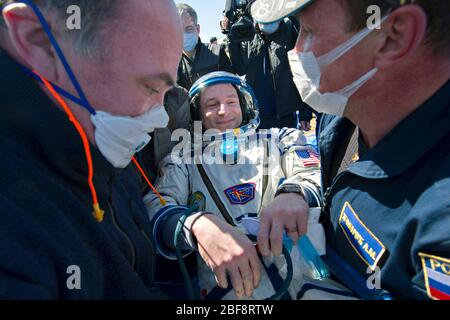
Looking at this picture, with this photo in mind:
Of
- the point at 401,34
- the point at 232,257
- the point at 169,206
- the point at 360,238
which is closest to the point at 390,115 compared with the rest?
the point at 401,34

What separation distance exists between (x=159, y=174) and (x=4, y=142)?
1.24 metres

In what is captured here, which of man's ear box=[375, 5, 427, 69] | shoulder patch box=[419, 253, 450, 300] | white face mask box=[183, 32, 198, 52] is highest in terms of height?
white face mask box=[183, 32, 198, 52]

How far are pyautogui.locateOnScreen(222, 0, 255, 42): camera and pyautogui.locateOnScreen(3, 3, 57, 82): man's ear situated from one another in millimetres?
3196

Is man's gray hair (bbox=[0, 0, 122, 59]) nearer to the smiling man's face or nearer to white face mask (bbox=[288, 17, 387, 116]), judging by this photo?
white face mask (bbox=[288, 17, 387, 116])

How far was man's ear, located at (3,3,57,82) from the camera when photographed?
32.5 inches

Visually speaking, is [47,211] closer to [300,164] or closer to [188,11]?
[300,164]

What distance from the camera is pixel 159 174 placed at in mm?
2047

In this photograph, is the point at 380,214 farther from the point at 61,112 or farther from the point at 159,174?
the point at 159,174

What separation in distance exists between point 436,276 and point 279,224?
0.56 meters

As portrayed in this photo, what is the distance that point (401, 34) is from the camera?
95 cm

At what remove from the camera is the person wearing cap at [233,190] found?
121cm

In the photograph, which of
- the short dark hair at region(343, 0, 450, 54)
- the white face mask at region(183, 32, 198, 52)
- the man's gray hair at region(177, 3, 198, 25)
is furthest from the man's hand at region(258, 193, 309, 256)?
the man's gray hair at region(177, 3, 198, 25)

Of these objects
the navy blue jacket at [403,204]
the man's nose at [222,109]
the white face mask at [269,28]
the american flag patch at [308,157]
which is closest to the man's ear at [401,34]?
the navy blue jacket at [403,204]
